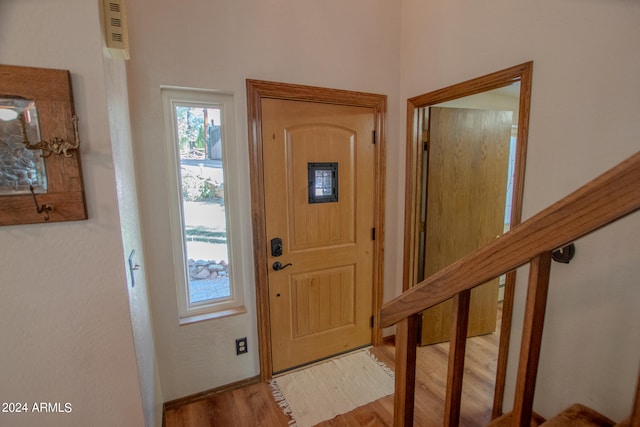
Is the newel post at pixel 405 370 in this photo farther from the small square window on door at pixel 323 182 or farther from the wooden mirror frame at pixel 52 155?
the small square window on door at pixel 323 182

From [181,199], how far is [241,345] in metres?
1.07

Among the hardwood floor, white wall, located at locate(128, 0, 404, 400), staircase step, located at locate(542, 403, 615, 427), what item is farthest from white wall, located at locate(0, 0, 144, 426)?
staircase step, located at locate(542, 403, 615, 427)

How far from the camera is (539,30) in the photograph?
58.3 inches

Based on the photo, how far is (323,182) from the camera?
2195mm

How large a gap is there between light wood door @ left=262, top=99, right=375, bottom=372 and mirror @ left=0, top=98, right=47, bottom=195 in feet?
3.87

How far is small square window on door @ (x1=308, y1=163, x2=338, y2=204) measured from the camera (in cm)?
216

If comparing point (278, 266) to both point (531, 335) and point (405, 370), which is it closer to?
point (405, 370)

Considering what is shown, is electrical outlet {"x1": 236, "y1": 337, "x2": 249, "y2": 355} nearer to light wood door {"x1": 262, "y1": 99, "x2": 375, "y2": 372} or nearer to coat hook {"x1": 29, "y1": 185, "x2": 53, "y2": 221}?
light wood door {"x1": 262, "y1": 99, "x2": 375, "y2": 372}

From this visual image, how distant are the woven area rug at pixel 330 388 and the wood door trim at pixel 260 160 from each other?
22 cm

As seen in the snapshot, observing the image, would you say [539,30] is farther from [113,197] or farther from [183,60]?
[113,197]

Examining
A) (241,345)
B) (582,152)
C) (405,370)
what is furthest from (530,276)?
(241,345)

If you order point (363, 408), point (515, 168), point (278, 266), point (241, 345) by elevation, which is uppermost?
point (515, 168)

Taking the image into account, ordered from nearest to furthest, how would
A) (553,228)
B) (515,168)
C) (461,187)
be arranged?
(553,228) → (515,168) → (461,187)

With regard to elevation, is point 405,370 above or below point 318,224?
below
